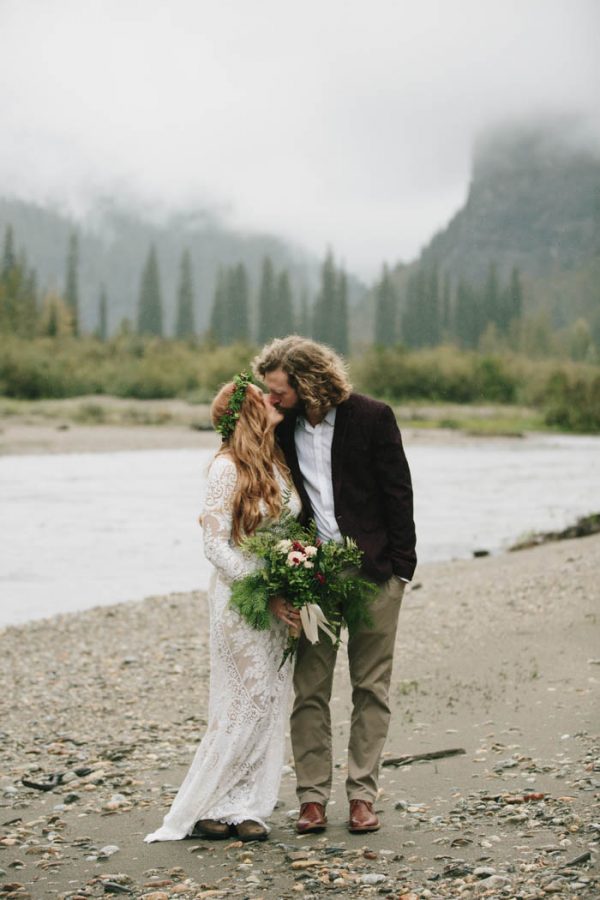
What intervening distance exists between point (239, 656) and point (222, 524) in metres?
0.63

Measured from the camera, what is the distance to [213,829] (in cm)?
517

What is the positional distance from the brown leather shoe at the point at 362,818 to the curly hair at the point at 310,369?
6.17 feet

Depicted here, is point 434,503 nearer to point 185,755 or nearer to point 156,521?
point 156,521

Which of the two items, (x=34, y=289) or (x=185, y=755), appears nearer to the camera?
(x=185, y=755)

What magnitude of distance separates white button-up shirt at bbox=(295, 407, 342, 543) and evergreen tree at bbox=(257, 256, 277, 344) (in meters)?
146

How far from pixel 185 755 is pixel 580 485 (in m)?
28.3

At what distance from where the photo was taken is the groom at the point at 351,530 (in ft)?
17.1

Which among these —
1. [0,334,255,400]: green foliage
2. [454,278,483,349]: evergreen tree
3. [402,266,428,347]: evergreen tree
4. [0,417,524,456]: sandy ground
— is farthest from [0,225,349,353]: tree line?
[0,417,524,456]: sandy ground

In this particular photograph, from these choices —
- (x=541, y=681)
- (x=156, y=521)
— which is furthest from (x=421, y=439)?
(x=541, y=681)

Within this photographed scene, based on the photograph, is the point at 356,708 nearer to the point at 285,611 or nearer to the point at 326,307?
the point at 285,611

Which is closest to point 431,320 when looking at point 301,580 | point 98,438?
point 98,438

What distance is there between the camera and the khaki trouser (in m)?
5.27

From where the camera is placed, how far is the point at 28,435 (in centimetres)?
4891

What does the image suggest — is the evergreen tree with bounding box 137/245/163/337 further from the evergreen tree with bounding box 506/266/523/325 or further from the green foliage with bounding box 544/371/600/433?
the green foliage with bounding box 544/371/600/433
